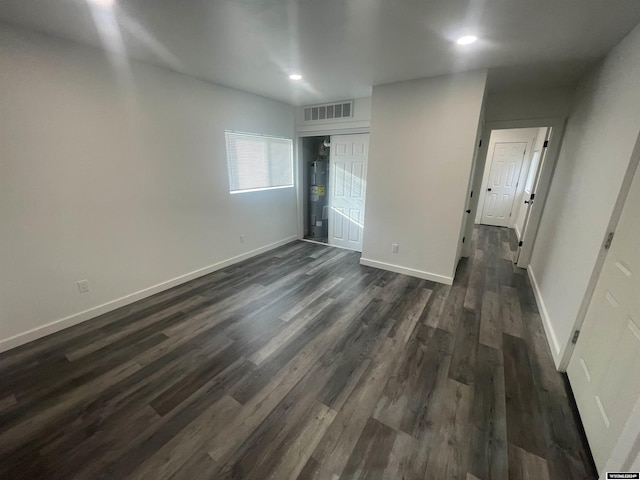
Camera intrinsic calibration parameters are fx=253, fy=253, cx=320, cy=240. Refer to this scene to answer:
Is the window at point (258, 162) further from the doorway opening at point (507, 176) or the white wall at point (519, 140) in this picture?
the doorway opening at point (507, 176)

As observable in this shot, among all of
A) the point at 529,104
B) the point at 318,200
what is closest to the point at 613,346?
the point at 529,104

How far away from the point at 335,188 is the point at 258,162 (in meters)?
1.43

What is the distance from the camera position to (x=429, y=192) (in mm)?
3271

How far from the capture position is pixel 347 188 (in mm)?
4535

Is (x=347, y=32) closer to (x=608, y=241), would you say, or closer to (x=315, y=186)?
(x=608, y=241)

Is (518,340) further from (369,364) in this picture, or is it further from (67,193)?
(67,193)

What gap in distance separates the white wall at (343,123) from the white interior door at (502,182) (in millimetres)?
4444

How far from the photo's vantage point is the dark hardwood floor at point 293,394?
1.35 meters

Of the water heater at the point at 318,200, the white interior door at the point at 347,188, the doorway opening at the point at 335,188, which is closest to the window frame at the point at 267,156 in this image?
the doorway opening at the point at 335,188

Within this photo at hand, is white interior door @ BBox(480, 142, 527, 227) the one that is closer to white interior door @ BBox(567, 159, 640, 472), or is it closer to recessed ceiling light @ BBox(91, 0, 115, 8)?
white interior door @ BBox(567, 159, 640, 472)

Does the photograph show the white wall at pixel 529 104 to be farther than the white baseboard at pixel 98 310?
Yes

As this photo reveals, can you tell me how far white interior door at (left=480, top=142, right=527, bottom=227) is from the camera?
242 inches

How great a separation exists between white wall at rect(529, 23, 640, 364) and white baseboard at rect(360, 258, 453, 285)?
40.2 inches

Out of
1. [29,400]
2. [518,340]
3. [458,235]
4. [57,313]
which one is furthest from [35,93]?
[518,340]
